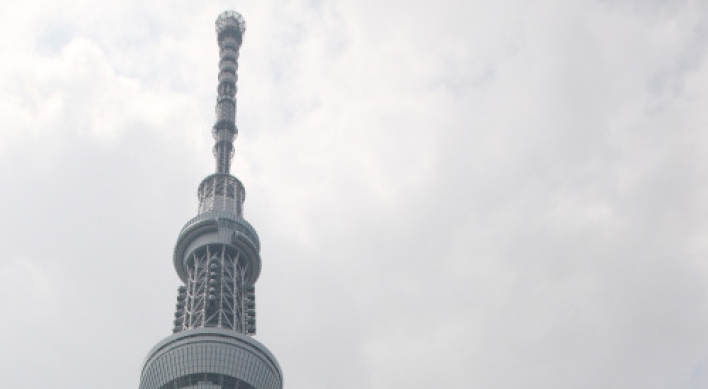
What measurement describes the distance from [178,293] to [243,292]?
43.7 ft

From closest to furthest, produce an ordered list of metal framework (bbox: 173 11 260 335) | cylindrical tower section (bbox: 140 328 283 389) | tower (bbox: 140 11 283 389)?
cylindrical tower section (bbox: 140 328 283 389) → tower (bbox: 140 11 283 389) → metal framework (bbox: 173 11 260 335)

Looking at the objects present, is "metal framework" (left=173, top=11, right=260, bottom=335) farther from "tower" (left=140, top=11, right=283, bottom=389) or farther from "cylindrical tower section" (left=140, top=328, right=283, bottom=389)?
"cylindrical tower section" (left=140, top=328, right=283, bottom=389)

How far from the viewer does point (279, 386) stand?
16750 centimetres

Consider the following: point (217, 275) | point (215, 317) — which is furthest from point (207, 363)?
point (217, 275)

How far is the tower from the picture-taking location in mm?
158375

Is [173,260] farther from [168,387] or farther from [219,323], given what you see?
[168,387]

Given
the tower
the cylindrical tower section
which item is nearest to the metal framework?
the tower

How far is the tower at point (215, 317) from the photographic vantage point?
520 ft

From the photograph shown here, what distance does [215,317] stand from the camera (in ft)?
604

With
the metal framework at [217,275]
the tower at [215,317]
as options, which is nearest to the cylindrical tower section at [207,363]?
the tower at [215,317]

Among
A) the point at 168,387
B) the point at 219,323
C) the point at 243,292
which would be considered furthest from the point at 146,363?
the point at 243,292

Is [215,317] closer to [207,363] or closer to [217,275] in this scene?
[217,275]

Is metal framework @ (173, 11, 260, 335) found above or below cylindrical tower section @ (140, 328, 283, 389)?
above

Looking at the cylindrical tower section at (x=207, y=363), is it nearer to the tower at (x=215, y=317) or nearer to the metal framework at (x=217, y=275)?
the tower at (x=215, y=317)
